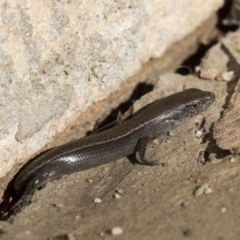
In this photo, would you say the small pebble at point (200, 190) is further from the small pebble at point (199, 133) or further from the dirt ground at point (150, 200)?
the small pebble at point (199, 133)

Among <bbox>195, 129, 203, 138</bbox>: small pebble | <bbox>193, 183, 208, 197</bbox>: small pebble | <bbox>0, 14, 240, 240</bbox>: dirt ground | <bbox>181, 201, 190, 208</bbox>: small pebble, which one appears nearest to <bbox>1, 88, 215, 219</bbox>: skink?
<bbox>0, 14, 240, 240</bbox>: dirt ground

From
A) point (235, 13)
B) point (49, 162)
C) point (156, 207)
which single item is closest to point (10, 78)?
point (49, 162)

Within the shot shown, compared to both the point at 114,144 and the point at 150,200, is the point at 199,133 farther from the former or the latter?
the point at 150,200

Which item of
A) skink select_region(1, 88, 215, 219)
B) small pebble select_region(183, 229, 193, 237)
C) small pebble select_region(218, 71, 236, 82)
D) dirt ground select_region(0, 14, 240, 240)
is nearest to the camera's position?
small pebble select_region(183, 229, 193, 237)

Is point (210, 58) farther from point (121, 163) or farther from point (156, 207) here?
point (156, 207)

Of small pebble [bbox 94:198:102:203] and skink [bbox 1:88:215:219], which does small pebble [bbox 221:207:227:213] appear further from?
small pebble [bbox 94:198:102:203]

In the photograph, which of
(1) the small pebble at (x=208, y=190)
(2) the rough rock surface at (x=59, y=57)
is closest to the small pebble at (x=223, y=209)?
(1) the small pebble at (x=208, y=190)
